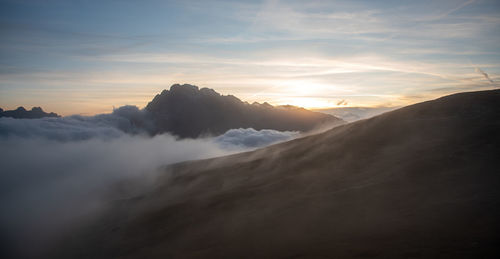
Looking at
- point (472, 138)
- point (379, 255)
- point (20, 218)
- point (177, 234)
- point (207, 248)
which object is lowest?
point (20, 218)

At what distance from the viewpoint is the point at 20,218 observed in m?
53.6

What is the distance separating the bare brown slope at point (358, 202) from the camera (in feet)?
35.1

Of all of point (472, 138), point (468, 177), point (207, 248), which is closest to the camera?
point (468, 177)

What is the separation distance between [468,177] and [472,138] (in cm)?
653

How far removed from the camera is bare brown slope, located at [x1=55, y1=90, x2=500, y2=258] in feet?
35.1

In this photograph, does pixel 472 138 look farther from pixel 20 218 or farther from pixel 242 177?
pixel 20 218

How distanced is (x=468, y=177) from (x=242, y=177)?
21.1 metres

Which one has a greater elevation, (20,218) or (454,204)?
(454,204)

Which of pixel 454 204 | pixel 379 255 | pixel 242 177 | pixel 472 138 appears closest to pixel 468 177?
pixel 454 204

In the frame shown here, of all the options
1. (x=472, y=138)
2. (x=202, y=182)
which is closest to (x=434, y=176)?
(x=472, y=138)

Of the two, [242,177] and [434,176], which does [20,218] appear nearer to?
[242,177]

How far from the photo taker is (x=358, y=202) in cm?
1509

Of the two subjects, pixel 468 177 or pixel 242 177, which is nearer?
pixel 468 177

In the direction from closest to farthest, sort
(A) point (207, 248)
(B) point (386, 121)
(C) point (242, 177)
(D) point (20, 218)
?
(A) point (207, 248), (B) point (386, 121), (C) point (242, 177), (D) point (20, 218)
